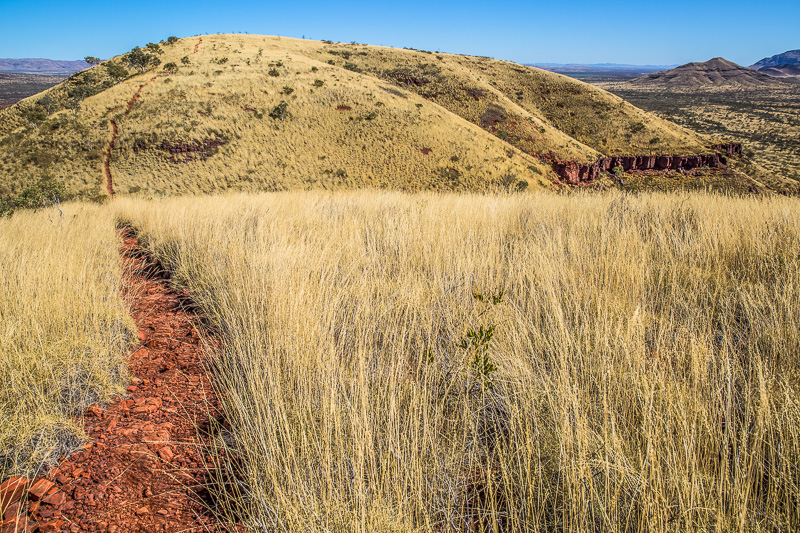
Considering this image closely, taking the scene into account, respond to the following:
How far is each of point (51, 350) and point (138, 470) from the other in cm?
106

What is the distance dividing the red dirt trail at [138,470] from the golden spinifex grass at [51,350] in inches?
5.0

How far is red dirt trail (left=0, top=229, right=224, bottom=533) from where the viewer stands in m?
1.53

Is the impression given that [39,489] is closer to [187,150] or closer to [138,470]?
[138,470]

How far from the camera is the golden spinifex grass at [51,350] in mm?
1824

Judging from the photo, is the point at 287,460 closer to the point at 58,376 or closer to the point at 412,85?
the point at 58,376

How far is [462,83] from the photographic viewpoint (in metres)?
47.5

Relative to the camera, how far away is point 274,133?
3047 cm

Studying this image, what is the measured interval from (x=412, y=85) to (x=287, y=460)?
175 feet

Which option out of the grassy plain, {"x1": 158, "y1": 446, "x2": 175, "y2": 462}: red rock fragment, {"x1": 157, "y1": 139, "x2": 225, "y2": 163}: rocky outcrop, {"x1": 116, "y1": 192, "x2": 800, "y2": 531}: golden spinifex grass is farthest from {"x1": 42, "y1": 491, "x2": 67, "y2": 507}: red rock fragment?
the grassy plain

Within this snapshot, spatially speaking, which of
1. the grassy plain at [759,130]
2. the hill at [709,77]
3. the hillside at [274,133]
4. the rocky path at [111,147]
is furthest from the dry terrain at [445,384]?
the hill at [709,77]

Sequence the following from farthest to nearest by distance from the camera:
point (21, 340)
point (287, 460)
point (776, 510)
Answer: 1. point (21, 340)
2. point (287, 460)
3. point (776, 510)

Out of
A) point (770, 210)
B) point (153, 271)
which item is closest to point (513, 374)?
point (153, 271)

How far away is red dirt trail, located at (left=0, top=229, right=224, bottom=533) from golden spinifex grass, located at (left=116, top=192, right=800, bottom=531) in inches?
7.5

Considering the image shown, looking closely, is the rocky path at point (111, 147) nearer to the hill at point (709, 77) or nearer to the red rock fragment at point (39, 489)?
the red rock fragment at point (39, 489)
